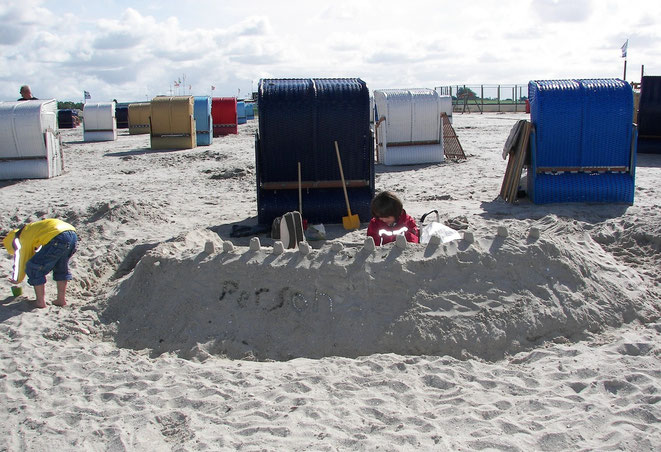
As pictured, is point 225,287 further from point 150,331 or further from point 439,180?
point 439,180

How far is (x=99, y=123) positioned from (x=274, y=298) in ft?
78.5

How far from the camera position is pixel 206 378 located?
13.1 feet

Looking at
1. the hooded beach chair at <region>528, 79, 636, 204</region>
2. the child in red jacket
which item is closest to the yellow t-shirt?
the child in red jacket

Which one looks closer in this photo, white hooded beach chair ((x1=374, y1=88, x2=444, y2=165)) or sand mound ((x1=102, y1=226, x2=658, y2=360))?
sand mound ((x1=102, y1=226, x2=658, y2=360))

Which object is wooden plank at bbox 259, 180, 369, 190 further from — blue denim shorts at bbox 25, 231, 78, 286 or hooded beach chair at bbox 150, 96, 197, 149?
hooded beach chair at bbox 150, 96, 197, 149

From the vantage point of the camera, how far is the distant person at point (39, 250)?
5305 mm

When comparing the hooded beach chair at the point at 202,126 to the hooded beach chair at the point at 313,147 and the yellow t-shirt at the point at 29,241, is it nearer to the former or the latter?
the hooded beach chair at the point at 313,147

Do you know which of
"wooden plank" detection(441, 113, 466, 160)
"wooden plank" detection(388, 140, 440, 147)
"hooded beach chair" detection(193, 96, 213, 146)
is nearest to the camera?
"wooden plank" detection(388, 140, 440, 147)

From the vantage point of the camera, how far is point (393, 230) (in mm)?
5551

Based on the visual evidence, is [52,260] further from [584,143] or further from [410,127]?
[410,127]

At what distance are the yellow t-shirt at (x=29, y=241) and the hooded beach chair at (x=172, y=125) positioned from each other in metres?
15.9

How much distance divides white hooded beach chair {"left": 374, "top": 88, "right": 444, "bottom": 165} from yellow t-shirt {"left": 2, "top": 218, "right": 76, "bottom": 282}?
408 inches

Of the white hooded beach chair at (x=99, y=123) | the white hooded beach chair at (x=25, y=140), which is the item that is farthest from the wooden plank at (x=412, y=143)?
the white hooded beach chair at (x=99, y=123)

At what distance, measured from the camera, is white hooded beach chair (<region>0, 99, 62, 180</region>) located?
13.5m
